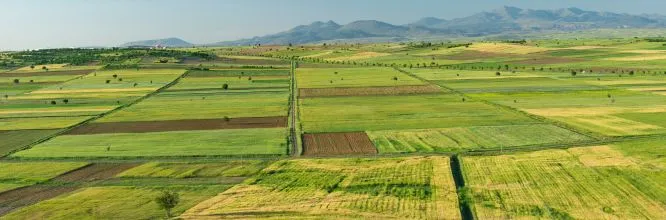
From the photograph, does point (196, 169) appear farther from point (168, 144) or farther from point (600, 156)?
point (600, 156)

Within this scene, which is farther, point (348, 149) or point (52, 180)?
point (348, 149)

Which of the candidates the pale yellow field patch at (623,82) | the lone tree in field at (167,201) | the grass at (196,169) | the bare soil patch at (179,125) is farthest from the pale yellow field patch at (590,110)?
the lone tree in field at (167,201)

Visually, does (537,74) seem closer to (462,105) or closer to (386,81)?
(386,81)

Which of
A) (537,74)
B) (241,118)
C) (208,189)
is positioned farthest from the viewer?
(537,74)

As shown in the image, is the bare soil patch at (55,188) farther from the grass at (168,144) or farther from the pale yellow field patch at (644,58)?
the pale yellow field patch at (644,58)

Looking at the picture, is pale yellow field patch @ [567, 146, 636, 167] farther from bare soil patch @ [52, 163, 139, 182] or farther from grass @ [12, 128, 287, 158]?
bare soil patch @ [52, 163, 139, 182]

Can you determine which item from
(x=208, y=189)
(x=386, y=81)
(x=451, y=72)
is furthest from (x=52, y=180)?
(x=451, y=72)
